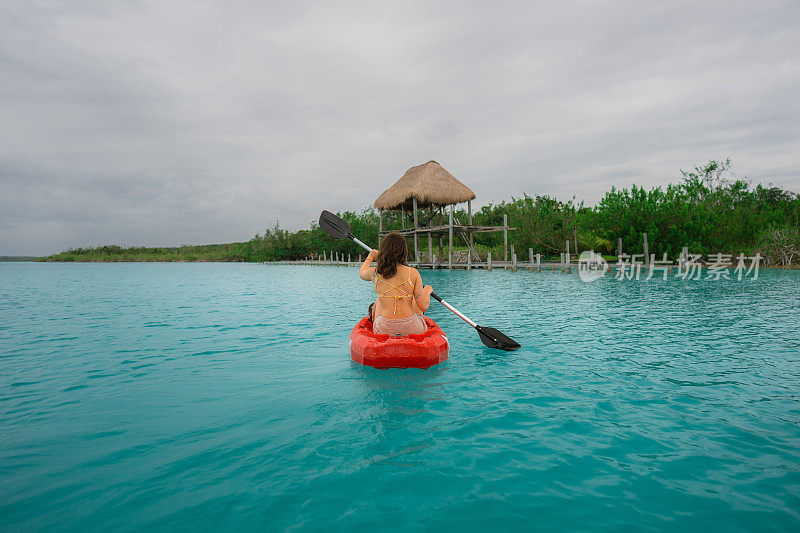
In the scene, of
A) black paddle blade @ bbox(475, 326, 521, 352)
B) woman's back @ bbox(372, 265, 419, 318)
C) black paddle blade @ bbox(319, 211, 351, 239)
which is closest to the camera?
woman's back @ bbox(372, 265, 419, 318)

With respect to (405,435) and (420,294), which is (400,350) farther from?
(405,435)

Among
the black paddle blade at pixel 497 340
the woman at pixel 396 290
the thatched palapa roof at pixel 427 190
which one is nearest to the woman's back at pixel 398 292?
the woman at pixel 396 290

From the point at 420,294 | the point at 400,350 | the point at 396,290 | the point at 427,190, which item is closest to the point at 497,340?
the point at 420,294

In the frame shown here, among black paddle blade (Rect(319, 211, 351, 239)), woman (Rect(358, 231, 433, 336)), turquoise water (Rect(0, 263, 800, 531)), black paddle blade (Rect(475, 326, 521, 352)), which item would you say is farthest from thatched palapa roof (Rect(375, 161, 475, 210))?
woman (Rect(358, 231, 433, 336))

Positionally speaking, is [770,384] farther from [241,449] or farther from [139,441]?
[139,441]

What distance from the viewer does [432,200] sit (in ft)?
90.0

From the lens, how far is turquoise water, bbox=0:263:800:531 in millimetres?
2420

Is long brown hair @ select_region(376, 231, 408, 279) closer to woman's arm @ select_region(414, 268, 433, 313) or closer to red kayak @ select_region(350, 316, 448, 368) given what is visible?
woman's arm @ select_region(414, 268, 433, 313)

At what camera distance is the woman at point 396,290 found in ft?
16.1

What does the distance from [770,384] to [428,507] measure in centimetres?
445

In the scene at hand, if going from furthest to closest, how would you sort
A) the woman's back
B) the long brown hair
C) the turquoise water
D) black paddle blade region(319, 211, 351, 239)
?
black paddle blade region(319, 211, 351, 239) → the woman's back → the long brown hair → the turquoise water

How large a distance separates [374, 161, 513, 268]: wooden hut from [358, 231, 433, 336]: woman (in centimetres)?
2077

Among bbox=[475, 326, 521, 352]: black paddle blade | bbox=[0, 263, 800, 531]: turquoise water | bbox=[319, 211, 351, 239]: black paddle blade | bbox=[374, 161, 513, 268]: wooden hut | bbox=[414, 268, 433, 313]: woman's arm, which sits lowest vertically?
bbox=[0, 263, 800, 531]: turquoise water

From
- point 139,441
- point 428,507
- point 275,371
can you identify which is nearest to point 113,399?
point 139,441
